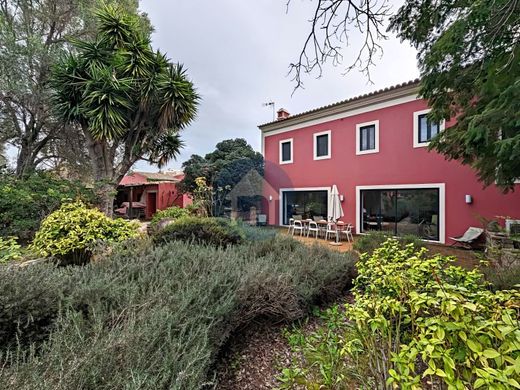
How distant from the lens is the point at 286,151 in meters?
13.2

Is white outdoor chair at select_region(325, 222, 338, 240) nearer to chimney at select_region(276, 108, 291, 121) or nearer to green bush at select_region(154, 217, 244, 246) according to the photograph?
green bush at select_region(154, 217, 244, 246)

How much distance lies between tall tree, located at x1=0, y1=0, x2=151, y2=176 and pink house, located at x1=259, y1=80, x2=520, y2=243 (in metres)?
9.31

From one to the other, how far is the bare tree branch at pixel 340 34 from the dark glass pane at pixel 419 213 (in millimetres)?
7079

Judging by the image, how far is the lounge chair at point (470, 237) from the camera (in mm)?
7507

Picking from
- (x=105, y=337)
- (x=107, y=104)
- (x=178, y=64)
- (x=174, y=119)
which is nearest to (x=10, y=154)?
(x=107, y=104)

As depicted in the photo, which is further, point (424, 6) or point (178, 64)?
point (178, 64)

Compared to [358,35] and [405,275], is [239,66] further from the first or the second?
[405,275]

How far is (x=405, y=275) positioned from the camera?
1.91 meters

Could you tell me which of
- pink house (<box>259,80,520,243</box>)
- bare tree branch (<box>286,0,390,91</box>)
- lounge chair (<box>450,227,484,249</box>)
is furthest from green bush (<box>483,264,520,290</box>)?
lounge chair (<box>450,227,484,249</box>)

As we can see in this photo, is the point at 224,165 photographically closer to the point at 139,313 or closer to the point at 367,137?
the point at 367,137

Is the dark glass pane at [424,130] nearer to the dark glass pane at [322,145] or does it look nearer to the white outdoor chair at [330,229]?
the dark glass pane at [322,145]

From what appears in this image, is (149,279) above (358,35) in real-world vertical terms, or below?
below

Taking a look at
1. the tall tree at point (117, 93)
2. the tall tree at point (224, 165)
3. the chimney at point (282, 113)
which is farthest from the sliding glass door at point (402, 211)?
the tall tree at point (117, 93)

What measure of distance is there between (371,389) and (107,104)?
32.3 ft
